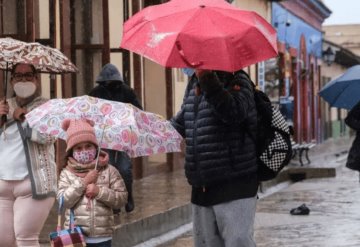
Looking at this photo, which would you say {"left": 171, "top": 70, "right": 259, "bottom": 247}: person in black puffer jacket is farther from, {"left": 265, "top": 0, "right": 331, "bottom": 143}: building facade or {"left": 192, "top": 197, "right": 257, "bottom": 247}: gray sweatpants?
{"left": 265, "top": 0, "right": 331, "bottom": 143}: building facade

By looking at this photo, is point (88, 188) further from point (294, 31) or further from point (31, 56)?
point (294, 31)

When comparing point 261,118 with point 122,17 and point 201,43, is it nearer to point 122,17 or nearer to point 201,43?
point 201,43

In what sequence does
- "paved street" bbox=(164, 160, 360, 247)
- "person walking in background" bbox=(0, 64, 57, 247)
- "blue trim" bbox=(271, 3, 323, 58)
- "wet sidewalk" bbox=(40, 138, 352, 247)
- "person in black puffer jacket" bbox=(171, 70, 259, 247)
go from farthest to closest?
1. "blue trim" bbox=(271, 3, 323, 58)
2. "paved street" bbox=(164, 160, 360, 247)
3. "wet sidewalk" bbox=(40, 138, 352, 247)
4. "person walking in background" bbox=(0, 64, 57, 247)
5. "person in black puffer jacket" bbox=(171, 70, 259, 247)

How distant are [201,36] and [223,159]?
782 millimetres

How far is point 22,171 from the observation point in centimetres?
645

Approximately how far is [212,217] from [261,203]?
8.21m

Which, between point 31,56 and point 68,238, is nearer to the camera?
point 68,238

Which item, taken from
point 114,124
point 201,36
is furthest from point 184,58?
point 114,124

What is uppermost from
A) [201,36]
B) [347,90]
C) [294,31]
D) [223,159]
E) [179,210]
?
[294,31]

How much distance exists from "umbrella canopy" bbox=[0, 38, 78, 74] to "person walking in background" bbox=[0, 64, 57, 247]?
77 millimetres

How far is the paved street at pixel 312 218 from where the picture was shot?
9953 mm

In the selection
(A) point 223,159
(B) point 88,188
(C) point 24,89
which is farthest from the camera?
(C) point 24,89

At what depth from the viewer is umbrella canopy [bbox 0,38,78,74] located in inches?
255

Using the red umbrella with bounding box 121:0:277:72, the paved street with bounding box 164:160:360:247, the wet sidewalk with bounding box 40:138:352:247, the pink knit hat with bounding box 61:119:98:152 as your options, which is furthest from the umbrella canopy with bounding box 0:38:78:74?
the paved street with bounding box 164:160:360:247
